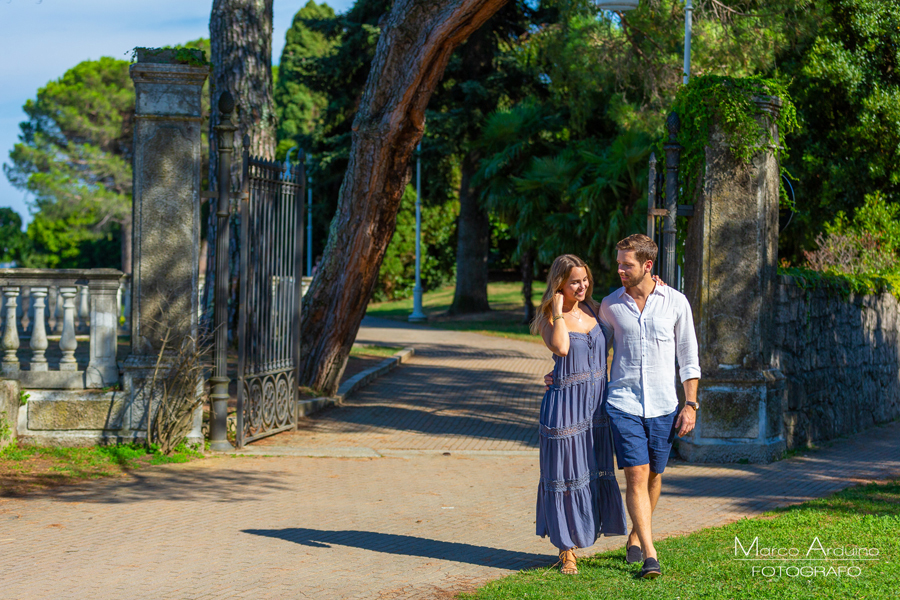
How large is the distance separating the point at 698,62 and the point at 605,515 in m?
12.5

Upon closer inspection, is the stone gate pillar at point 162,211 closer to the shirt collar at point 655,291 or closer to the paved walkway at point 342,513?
the paved walkway at point 342,513

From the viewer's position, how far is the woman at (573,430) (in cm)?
452

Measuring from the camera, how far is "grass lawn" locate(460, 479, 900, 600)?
4.13 m

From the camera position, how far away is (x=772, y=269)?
806 cm

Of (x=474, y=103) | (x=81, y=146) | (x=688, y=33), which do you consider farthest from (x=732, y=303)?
(x=81, y=146)

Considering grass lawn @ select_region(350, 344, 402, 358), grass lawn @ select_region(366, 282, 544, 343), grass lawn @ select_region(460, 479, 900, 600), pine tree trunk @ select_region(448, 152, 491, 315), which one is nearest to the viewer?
grass lawn @ select_region(460, 479, 900, 600)

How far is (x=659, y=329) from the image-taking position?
4590 mm

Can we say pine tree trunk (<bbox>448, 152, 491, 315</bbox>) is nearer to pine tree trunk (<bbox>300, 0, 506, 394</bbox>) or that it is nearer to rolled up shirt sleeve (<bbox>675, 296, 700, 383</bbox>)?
pine tree trunk (<bbox>300, 0, 506, 394</bbox>)

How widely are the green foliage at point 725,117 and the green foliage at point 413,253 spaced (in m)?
28.7

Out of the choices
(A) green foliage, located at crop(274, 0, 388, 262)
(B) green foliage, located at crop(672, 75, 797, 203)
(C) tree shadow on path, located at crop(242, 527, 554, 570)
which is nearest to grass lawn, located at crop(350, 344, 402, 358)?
(B) green foliage, located at crop(672, 75, 797, 203)

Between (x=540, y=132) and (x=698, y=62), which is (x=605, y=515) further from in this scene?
(x=540, y=132)

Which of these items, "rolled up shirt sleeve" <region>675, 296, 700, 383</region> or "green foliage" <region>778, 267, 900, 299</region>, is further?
"green foliage" <region>778, 267, 900, 299</region>

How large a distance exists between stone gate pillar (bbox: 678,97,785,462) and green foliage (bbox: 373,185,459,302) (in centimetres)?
2892

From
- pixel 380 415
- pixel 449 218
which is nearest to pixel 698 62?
pixel 380 415
